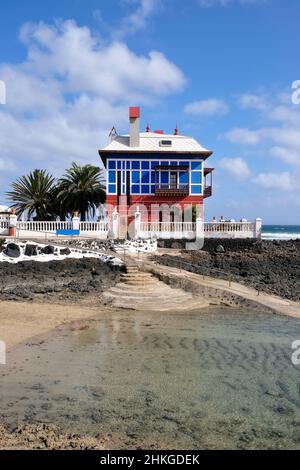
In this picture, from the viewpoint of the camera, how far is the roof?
3641 centimetres

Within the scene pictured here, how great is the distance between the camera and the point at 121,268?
20.5 meters

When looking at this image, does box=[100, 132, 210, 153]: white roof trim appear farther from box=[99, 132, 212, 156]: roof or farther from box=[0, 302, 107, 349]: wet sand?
box=[0, 302, 107, 349]: wet sand

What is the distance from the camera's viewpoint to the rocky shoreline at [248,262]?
2052cm

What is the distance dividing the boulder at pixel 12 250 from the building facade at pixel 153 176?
13.9 meters

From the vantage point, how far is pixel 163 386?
7.64 metres

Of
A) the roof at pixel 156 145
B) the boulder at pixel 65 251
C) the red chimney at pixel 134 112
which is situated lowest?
the boulder at pixel 65 251

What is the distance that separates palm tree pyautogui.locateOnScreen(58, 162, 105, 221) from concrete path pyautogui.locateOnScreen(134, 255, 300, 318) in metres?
16.8

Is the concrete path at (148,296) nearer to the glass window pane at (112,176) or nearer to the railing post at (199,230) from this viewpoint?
the railing post at (199,230)

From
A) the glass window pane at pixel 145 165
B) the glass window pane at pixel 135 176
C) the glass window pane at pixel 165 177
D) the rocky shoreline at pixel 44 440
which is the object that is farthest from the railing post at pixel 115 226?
the rocky shoreline at pixel 44 440

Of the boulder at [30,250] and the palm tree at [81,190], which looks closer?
the boulder at [30,250]

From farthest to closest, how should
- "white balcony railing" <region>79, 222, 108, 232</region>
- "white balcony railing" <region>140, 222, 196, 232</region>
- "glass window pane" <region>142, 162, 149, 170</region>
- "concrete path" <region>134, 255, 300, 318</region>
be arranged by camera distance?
1. "glass window pane" <region>142, 162, 149, 170</region>
2. "white balcony railing" <region>140, 222, 196, 232</region>
3. "white balcony railing" <region>79, 222, 108, 232</region>
4. "concrete path" <region>134, 255, 300, 318</region>

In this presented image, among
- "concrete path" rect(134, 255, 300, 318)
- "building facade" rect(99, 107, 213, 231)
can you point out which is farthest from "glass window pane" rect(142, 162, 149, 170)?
"concrete path" rect(134, 255, 300, 318)

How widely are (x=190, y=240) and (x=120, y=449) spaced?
24.4 metres
